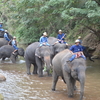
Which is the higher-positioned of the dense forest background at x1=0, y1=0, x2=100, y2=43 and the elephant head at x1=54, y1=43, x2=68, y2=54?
the dense forest background at x1=0, y1=0, x2=100, y2=43

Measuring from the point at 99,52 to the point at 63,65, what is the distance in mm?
8385

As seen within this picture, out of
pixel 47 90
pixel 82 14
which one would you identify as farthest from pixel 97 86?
pixel 82 14

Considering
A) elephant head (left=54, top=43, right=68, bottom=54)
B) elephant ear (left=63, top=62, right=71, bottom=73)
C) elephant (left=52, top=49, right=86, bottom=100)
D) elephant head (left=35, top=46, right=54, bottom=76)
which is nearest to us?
elephant (left=52, top=49, right=86, bottom=100)

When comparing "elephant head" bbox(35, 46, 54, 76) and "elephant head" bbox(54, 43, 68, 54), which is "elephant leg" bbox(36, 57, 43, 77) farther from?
"elephant head" bbox(54, 43, 68, 54)

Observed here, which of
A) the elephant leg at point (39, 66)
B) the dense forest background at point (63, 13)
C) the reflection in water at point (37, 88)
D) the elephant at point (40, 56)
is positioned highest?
the dense forest background at point (63, 13)

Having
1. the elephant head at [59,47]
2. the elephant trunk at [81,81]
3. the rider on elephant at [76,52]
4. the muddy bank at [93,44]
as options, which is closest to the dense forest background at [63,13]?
the muddy bank at [93,44]

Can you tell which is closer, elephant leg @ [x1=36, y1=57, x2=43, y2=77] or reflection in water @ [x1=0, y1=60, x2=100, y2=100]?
reflection in water @ [x1=0, y1=60, x2=100, y2=100]

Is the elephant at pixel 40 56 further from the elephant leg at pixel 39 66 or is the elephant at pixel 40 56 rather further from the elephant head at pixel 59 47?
the elephant head at pixel 59 47

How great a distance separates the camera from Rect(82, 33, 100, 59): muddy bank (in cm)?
1479

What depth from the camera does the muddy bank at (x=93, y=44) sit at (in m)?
14.8

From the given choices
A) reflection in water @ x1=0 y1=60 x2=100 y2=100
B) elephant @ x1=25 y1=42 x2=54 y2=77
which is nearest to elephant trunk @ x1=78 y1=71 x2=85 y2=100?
reflection in water @ x1=0 y1=60 x2=100 y2=100

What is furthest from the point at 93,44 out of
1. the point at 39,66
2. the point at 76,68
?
the point at 76,68

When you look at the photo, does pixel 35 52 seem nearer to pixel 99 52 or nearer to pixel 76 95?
pixel 76 95

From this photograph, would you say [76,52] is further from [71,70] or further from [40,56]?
[40,56]
